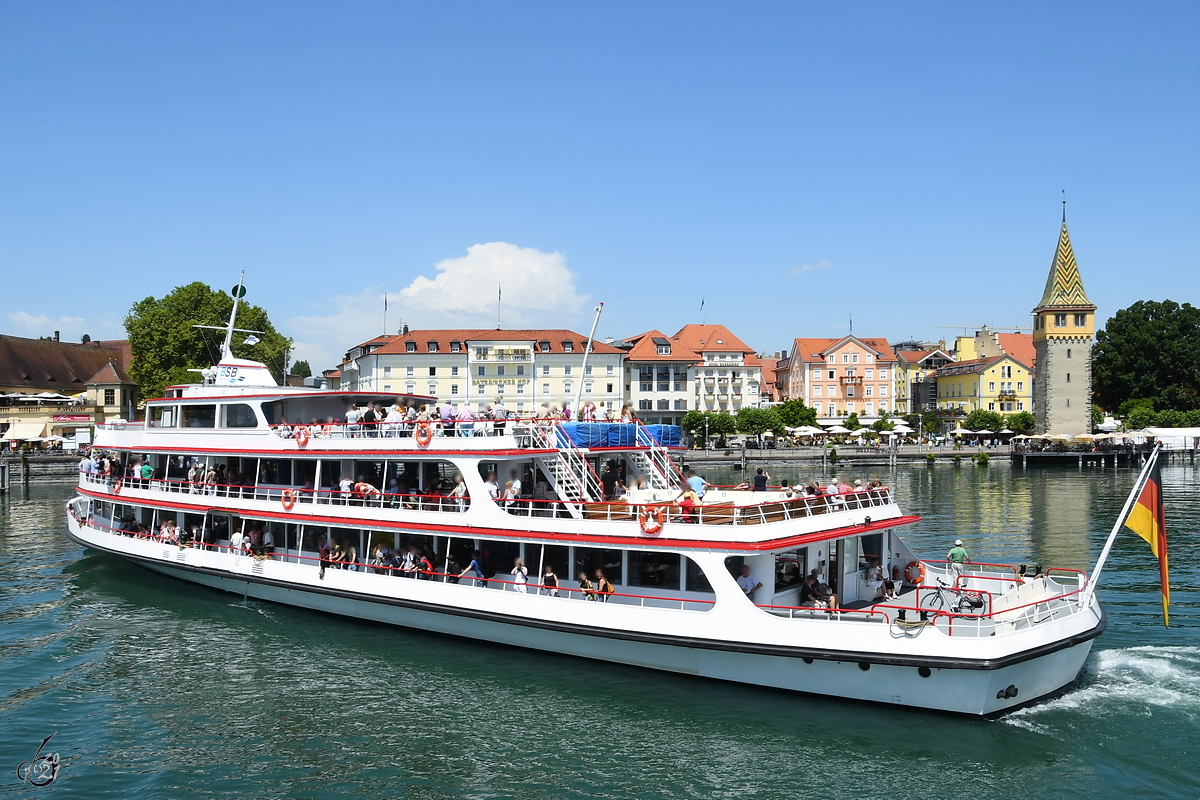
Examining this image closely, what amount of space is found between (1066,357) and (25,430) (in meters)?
92.7

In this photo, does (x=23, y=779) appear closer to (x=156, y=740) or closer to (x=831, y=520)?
(x=156, y=740)

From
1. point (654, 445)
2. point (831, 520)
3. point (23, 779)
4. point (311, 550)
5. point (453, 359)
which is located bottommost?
point (23, 779)

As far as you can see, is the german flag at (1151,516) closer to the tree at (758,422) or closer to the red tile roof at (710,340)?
the tree at (758,422)

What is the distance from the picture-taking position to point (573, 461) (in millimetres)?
16703

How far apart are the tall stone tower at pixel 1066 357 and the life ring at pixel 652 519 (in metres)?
77.1

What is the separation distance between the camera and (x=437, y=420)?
17.7 m

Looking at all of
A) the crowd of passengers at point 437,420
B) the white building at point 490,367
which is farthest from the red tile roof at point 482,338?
the crowd of passengers at point 437,420

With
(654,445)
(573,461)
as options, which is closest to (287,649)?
(573,461)

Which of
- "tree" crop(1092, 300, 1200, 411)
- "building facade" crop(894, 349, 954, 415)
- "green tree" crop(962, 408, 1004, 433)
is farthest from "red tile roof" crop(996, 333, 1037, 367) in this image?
"green tree" crop(962, 408, 1004, 433)

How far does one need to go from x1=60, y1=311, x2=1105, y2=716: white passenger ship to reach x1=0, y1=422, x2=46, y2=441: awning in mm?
61716

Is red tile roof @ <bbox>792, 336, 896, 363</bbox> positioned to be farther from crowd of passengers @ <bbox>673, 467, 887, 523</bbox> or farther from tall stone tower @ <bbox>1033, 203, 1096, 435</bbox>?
crowd of passengers @ <bbox>673, 467, 887, 523</bbox>

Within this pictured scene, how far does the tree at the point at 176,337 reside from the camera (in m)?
64.1

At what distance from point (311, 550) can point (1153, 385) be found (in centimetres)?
8967

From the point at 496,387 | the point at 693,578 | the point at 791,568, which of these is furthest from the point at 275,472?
the point at 496,387
